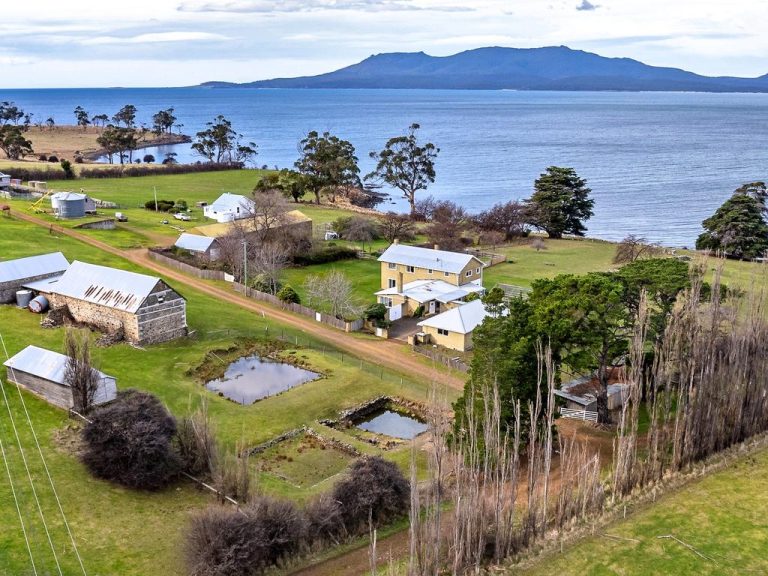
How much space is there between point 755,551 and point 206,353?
31316mm

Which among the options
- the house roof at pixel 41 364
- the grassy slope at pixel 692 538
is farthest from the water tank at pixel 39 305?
the grassy slope at pixel 692 538

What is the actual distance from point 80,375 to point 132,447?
21.0 feet

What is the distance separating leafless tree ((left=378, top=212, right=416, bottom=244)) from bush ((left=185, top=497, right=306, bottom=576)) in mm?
57007

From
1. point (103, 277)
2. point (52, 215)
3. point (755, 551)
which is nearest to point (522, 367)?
point (755, 551)

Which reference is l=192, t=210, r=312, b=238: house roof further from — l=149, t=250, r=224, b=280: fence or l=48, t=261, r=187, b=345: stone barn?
l=48, t=261, r=187, b=345: stone barn

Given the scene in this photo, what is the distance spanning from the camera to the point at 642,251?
73562 mm

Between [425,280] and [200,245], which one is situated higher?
[200,245]

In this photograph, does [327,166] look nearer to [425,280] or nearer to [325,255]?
[325,255]

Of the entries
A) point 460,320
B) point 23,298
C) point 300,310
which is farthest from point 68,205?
point 460,320

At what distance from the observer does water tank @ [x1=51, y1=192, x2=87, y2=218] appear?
7812 centimetres

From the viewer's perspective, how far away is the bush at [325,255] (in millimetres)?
70188

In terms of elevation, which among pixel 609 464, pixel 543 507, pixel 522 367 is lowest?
pixel 609 464

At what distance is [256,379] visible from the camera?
4231 centimetres

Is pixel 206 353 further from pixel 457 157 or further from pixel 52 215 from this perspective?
pixel 457 157
